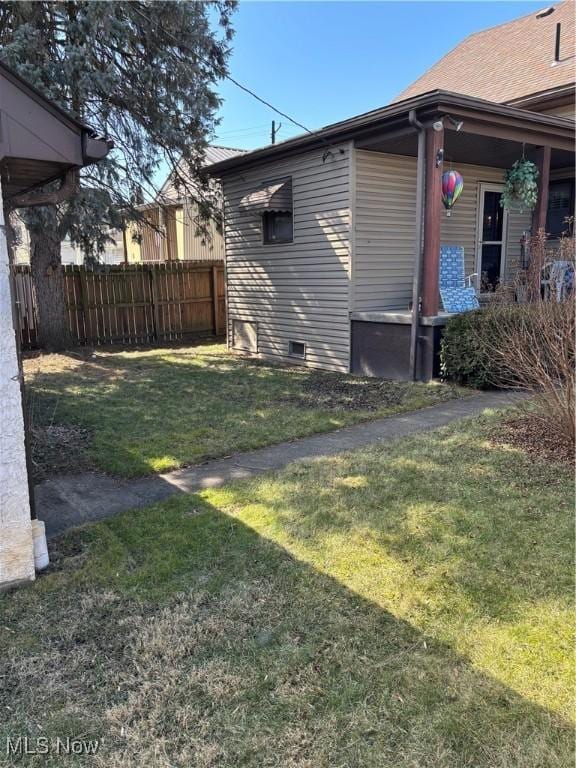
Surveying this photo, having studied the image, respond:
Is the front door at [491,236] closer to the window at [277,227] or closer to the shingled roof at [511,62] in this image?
the shingled roof at [511,62]

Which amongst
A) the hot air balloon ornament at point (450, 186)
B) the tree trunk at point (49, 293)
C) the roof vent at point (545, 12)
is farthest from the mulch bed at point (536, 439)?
the roof vent at point (545, 12)

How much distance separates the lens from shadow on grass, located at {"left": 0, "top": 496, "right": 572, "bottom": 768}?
1842 millimetres

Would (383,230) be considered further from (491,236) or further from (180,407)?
(180,407)

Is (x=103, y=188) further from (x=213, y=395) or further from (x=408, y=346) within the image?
(x=408, y=346)

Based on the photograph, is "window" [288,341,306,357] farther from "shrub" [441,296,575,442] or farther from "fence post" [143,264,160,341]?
"fence post" [143,264,160,341]

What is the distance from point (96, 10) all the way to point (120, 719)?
9604 millimetres

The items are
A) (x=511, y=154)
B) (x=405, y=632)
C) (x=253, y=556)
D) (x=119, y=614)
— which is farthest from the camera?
(x=511, y=154)

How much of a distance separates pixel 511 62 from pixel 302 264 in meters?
7.41

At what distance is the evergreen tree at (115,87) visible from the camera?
8453 mm

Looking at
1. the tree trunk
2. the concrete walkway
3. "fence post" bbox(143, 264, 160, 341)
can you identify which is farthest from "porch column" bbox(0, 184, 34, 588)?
"fence post" bbox(143, 264, 160, 341)

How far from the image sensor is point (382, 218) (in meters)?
8.36

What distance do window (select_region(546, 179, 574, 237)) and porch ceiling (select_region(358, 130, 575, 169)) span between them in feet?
2.81

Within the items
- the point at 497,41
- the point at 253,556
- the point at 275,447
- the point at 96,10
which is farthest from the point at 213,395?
the point at 497,41

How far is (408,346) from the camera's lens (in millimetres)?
7492
